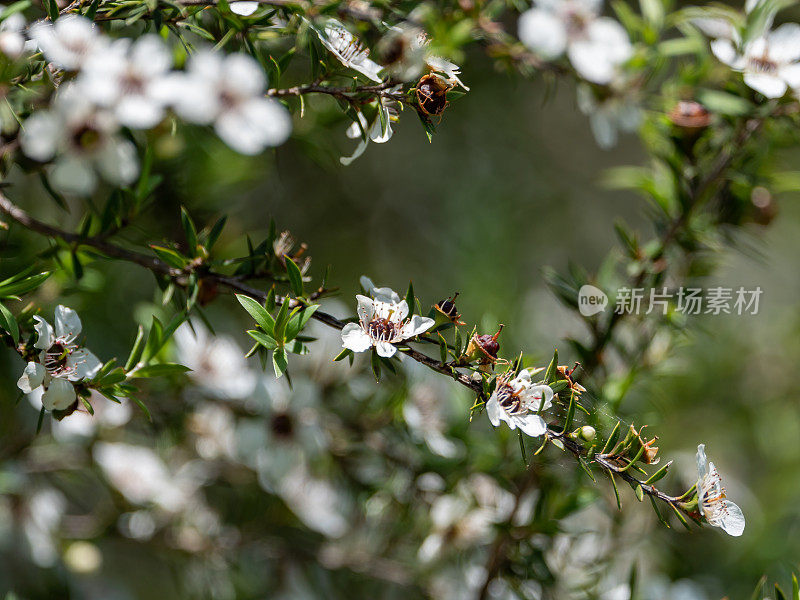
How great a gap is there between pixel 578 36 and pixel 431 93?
0.37 metres

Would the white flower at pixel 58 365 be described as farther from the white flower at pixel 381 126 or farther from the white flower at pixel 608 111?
the white flower at pixel 608 111

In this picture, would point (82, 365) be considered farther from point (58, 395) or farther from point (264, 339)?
point (264, 339)

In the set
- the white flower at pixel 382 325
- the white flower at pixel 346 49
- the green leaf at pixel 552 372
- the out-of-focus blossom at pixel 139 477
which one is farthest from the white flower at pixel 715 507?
the out-of-focus blossom at pixel 139 477

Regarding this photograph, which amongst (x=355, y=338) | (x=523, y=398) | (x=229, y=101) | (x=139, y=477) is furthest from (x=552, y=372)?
(x=139, y=477)

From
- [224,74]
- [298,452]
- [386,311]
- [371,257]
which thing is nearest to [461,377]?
[386,311]

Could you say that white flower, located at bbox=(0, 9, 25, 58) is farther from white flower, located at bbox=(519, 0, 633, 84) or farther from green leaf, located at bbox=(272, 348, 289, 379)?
white flower, located at bbox=(519, 0, 633, 84)

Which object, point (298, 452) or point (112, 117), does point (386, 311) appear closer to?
point (112, 117)

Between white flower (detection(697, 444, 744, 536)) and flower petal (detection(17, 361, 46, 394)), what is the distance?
454mm

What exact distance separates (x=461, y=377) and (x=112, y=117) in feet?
0.87

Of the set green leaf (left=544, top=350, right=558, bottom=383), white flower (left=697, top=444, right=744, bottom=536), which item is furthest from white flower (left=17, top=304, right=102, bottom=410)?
white flower (left=697, top=444, right=744, bottom=536)

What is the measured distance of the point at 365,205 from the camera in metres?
1.64

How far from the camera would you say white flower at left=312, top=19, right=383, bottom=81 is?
498 millimetres

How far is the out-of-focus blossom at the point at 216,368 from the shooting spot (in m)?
0.81

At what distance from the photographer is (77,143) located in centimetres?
43
